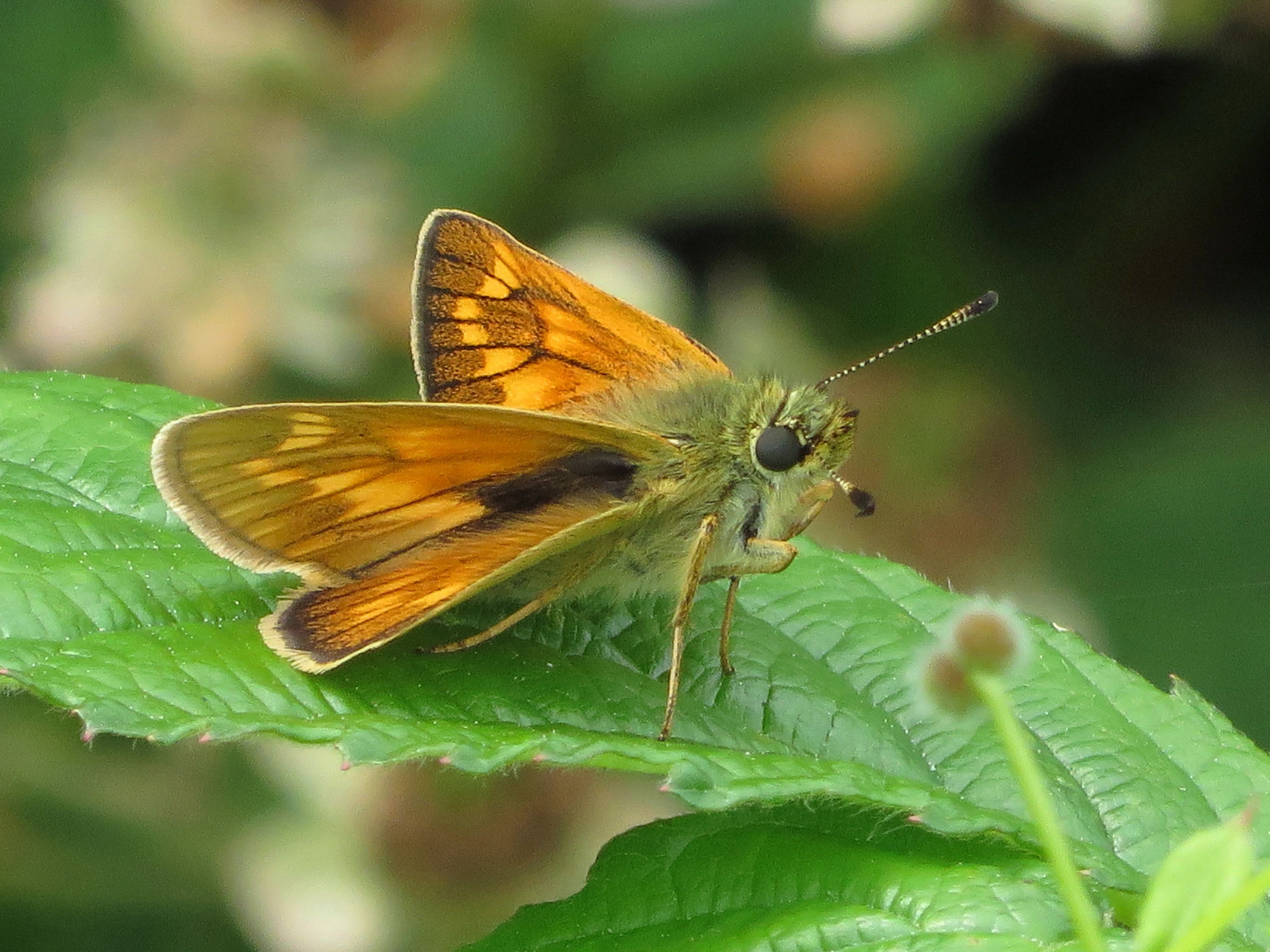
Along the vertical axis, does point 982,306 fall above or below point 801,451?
above

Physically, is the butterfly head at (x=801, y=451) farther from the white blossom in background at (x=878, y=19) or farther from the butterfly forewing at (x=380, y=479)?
the white blossom in background at (x=878, y=19)

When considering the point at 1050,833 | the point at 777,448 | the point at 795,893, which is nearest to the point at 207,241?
the point at 777,448

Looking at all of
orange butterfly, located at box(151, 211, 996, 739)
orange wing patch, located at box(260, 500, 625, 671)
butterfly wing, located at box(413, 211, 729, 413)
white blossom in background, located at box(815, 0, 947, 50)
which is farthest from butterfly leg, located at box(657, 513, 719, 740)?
white blossom in background, located at box(815, 0, 947, 50)

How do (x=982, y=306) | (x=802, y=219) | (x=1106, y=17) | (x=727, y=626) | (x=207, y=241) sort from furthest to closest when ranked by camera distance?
1. (x=802, y=219)
2. (x=207, y=241)
3. (x=1106, y=17)
4. (x=982, y=306)
5. (x=727, y=626)

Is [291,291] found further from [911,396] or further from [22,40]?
[911,396]

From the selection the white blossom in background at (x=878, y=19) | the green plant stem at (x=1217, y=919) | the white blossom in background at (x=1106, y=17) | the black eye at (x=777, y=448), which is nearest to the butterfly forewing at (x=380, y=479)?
the black eye at (x=777, y=448)

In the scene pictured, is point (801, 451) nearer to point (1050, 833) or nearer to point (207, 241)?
point (1050, 833)

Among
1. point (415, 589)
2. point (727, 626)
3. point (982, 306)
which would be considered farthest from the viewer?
point (982, 306)

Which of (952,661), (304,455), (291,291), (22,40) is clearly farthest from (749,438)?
(22,40)
